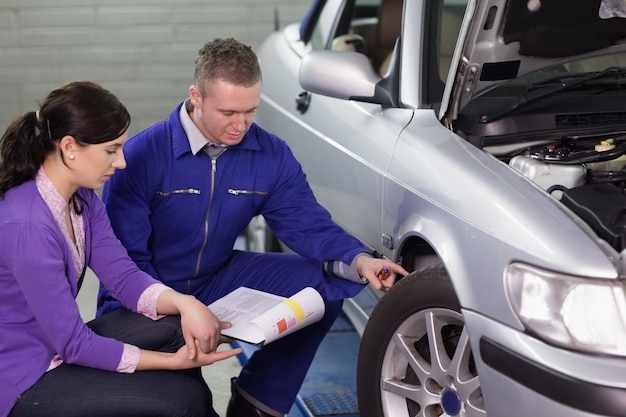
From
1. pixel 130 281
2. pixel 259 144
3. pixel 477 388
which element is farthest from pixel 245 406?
pixel 477 388

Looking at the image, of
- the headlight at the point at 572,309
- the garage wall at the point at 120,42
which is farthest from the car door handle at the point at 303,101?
the garage wall at the point at 120,42

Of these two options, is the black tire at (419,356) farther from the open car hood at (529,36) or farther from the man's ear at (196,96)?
the man's ear at (196,96)

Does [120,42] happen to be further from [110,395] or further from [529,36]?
[110,395]

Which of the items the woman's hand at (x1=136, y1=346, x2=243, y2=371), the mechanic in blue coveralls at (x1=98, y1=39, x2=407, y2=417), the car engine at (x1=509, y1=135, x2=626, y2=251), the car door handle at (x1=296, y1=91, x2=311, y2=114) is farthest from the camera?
the car door handle at (x1=296, y1=91, x2=311, y2=114)

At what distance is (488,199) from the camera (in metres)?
2.20

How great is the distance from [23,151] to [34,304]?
381mm

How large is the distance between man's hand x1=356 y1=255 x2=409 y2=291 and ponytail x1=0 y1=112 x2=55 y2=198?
936 millimetres

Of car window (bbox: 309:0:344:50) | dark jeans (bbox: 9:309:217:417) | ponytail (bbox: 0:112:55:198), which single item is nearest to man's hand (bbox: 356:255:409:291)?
dark jeans (bbox: 9:309:217:417)

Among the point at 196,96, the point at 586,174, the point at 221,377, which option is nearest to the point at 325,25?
the point at 196,96

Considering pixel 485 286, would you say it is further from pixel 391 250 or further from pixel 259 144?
pixel 259 144

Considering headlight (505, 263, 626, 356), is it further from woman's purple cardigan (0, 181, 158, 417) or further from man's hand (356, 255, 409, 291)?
woman's purple cardigan (0, 181, 158, 417)

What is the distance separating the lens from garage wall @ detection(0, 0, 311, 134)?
626 centimetres

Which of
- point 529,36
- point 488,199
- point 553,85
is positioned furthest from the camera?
point 553,85

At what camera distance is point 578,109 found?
269 cm
